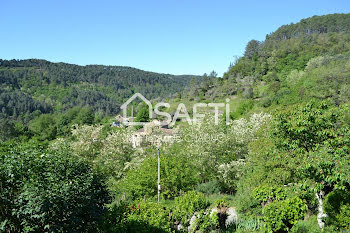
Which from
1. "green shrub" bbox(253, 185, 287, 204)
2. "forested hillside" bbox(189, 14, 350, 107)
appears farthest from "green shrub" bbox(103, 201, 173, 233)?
"forested hillside" bbox(189, 14, 350, 107)

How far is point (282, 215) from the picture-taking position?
814 centimetres

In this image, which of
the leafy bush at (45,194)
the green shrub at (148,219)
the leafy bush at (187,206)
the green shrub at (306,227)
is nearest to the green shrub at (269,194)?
the green shrub at (306,227)

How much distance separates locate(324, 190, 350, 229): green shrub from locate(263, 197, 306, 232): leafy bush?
2.02 m

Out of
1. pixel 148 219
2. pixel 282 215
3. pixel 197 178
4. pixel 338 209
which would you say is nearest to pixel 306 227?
pixel 338 209

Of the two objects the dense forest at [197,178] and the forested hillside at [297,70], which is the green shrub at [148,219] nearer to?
the dense forest at [197,178]

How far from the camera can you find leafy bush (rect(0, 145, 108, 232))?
19.8 ft

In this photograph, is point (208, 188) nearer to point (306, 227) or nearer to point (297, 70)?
point (306, 227)

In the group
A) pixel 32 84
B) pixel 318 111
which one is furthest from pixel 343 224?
pixel 32 84

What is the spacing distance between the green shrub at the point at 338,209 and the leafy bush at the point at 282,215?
202cm

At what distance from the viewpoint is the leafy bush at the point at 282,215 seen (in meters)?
8.15

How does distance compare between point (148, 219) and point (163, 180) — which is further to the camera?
point (163, 180)

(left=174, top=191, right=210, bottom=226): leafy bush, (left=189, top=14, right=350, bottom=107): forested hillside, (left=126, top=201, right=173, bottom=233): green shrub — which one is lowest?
(left=174, top=191, right=210, bottom=226): leafy bush

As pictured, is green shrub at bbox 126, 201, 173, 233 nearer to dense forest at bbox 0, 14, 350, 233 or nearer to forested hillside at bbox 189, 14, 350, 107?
dense forest at bbox 0, 14, 350, 233

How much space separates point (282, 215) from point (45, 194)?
22.7ft
